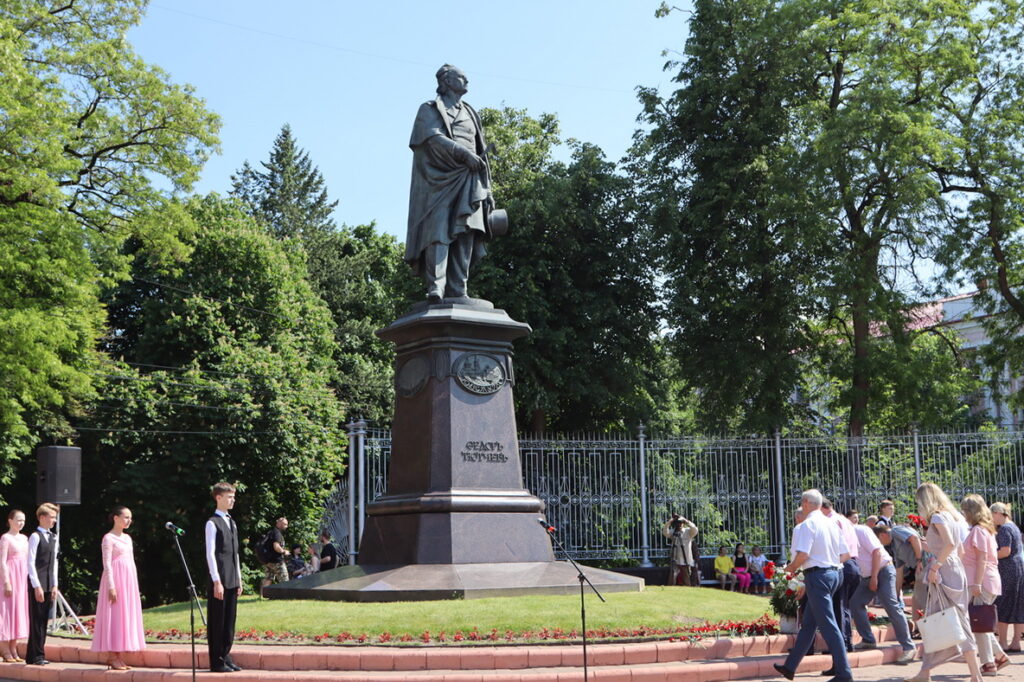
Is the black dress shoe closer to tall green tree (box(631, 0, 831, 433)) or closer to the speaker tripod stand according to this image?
the speaker tripod stand

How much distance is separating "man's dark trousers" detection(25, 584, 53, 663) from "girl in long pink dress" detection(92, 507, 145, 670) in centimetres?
125

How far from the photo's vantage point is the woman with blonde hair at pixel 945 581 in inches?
355

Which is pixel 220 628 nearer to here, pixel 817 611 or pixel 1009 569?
pixel 817 611

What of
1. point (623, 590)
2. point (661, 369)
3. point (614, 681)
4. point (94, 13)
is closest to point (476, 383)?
point (623, 590)

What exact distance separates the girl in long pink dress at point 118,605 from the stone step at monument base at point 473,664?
21 cm

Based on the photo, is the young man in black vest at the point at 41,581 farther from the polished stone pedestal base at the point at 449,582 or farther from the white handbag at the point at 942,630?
the white handbag at the point at 942,630

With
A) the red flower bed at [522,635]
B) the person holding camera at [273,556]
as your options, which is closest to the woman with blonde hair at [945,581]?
the red flower bed at [522,635]

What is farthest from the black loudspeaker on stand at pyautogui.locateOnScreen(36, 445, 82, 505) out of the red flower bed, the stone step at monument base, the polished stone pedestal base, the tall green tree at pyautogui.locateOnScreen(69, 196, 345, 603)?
the tall green tree at pyautogui.locateOnScreen(69, 196, 345, 603)

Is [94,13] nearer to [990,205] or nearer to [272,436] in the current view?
[272,436]

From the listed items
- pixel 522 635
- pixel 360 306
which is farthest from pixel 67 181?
pixel 360 306

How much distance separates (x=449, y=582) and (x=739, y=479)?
38.0 feet

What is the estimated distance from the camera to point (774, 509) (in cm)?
2233

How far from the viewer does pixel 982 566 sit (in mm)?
9672

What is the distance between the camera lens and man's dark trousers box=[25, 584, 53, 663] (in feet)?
36.6
